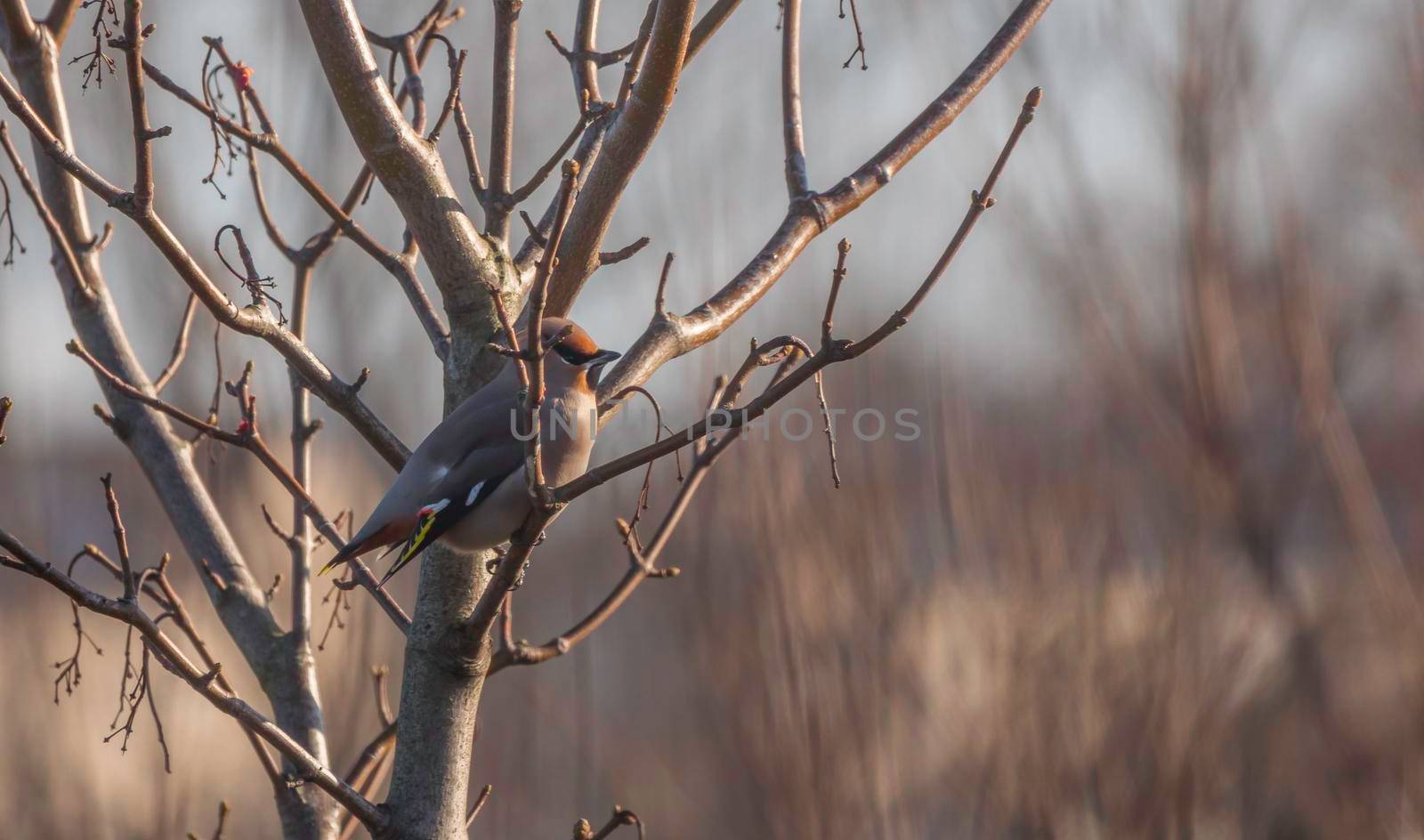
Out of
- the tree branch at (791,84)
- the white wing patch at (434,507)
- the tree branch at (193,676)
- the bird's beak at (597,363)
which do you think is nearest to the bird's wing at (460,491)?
the white wing patch at (434,507)

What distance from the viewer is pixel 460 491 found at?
230 cm

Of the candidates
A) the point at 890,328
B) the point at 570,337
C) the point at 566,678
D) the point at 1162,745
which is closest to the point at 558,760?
the point at 566,678

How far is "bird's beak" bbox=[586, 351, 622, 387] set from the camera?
2666 mm

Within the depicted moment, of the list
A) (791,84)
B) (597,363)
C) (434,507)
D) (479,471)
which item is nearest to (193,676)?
(434,507)

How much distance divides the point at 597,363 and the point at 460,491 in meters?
0.50

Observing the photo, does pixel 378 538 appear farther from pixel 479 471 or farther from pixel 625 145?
pixel 625 145

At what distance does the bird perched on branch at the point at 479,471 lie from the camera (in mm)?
2154

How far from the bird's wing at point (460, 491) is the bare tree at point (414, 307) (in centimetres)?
10

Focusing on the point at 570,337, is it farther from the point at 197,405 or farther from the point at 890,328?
the point at 197,405

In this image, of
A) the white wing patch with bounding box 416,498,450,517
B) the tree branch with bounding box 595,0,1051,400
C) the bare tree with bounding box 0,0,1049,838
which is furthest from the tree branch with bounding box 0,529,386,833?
the tree branch with bounding box 595,0,1051,400

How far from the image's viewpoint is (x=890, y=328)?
143 cm

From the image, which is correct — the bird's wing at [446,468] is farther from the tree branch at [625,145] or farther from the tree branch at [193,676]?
the tree branch at [193,676]

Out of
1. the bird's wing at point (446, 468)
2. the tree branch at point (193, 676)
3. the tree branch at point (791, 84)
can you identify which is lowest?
the tree branch at point (193, 676)

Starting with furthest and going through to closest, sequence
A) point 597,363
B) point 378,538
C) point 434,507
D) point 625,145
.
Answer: point 597,363 → point 378,538 → point 434,507 → point 625,145
